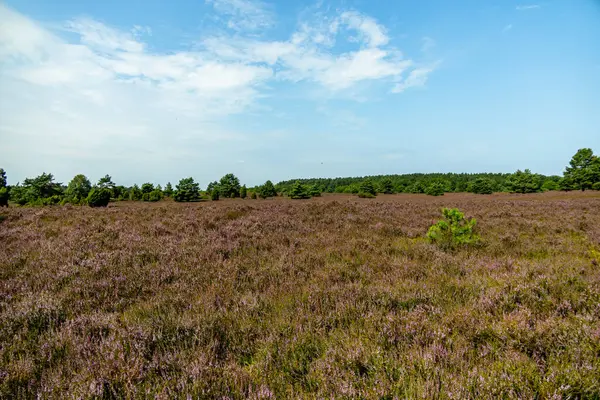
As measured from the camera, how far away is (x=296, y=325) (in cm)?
300

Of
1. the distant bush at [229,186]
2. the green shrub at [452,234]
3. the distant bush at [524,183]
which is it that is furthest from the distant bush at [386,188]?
the green shrub at [452,234]

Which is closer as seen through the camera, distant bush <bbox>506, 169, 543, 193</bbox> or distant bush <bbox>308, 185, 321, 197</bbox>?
distant bush <bbox>506, 169, 543, 193</bbox>

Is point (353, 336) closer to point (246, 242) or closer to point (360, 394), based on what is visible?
point (360, 394)

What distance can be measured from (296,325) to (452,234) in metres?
6.14

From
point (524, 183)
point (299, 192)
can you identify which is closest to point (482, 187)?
point (524, 183)

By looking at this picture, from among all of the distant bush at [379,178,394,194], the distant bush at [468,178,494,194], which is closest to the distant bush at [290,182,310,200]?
the distant bush at [379,178,394,194]

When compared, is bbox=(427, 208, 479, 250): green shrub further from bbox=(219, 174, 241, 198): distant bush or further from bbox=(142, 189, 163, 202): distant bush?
bbox=(219, 174, 241, 198): distant bush

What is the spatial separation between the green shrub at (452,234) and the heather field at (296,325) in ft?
3.77

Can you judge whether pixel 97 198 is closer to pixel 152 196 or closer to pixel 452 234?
pixel 152 196

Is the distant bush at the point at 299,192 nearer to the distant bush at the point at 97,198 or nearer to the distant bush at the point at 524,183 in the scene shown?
the distant bush at the point at 97,198

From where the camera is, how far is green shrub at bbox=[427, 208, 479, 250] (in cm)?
721

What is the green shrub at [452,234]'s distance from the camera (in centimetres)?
721

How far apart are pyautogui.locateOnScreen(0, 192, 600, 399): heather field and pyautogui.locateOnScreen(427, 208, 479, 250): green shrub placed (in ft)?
3.77

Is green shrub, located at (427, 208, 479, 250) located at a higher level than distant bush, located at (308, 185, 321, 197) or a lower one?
lower
